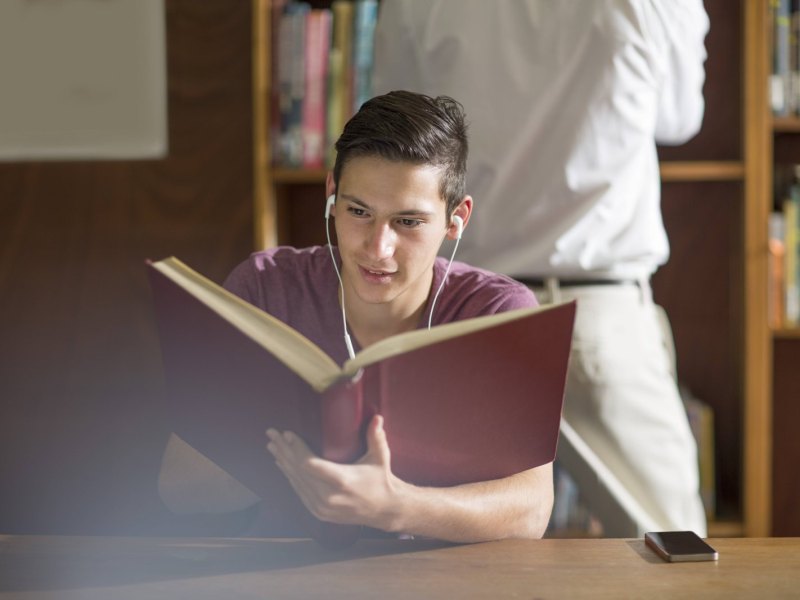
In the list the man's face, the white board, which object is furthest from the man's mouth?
the white board

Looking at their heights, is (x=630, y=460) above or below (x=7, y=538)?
below

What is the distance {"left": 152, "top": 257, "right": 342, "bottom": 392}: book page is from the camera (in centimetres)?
86

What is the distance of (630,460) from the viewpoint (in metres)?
1.69

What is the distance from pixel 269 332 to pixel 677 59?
45.9 inches

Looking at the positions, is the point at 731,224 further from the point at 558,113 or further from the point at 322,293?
the point at 322,293

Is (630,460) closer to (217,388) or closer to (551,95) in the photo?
(551,95)

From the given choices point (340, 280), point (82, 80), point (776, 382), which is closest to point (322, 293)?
point (340, 280)

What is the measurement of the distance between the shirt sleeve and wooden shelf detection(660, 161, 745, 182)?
0.90 feet

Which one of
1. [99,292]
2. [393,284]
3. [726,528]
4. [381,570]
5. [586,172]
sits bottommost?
[726,528]

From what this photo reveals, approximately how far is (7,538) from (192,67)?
1.39m

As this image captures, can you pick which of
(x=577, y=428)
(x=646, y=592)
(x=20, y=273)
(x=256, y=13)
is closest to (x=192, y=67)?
(x=256, y=13)

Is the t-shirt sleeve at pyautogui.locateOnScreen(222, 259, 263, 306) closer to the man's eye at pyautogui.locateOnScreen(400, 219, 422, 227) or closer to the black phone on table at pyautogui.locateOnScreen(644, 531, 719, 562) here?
the man's eye at pyautogui.locateOnScreen(400, 219, 422, 227)

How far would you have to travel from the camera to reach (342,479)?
0.90 m

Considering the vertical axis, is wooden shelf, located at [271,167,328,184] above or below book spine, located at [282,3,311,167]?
below
